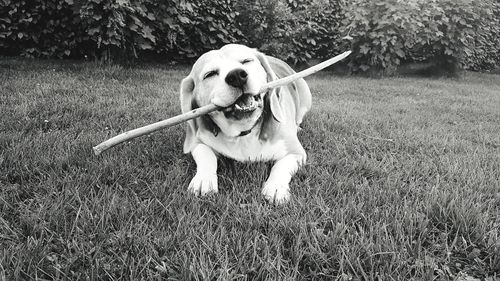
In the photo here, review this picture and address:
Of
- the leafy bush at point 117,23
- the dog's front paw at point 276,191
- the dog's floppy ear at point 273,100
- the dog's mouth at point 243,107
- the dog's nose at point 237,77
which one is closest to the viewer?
the dog's front paw at point 276,191

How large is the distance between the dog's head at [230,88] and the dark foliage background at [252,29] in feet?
11.4

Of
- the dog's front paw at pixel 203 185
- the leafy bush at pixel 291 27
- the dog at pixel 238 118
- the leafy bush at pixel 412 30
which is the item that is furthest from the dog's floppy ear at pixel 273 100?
the leafy bush at pixel 412 30

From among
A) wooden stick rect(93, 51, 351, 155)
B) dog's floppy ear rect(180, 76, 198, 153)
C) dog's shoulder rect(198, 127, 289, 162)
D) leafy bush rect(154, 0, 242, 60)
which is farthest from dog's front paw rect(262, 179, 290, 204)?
leafy bush rect(154, 0, 242, 60)

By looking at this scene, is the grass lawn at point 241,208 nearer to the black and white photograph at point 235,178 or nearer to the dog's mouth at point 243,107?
the black and white photograph at point 235,178

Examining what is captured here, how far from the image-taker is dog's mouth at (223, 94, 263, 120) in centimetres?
230

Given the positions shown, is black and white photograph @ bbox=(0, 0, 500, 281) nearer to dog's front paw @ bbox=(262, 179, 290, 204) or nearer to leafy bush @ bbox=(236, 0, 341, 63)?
dog's front paw @ bbox=(262, 179, 290, 204)

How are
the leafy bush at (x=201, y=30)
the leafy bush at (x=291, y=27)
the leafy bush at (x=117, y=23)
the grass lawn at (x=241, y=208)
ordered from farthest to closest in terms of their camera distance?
the leafy bush at (x=291, y=27)
the leafy bush at (x=201, y=30)
the leafy bush at (x=117, y=23)
the grass lawn at (x=241, y=208)

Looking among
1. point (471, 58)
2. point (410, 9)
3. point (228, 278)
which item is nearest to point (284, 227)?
point (228, 278)

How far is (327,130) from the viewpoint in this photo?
351 centimetres

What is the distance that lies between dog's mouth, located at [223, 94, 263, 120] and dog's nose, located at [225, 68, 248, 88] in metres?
0.09

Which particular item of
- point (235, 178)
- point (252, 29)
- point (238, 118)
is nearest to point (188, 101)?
point (238, 118)

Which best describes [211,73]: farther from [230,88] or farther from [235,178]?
[235,178]

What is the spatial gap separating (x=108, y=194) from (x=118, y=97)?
2712 millimetres

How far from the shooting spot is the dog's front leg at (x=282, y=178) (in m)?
1.98
